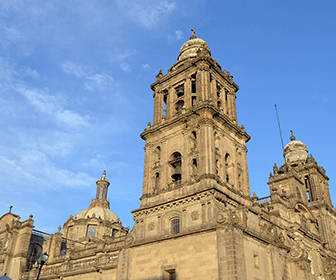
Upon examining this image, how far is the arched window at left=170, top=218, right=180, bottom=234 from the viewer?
3303 cm

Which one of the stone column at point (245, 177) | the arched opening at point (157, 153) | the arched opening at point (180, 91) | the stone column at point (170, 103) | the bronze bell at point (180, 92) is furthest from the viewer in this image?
the bronze bell at point (180, 92)

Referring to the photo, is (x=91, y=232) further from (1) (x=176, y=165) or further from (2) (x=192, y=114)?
(2) (x=192, y=114)

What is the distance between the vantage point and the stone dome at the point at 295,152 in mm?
65938

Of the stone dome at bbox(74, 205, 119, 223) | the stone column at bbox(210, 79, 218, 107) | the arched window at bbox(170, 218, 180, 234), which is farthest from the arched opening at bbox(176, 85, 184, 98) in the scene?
the stone dome at bbox(74, 205, 119, 223)

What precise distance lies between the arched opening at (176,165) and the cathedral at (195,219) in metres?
0.10

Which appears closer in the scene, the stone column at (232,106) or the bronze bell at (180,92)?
the stone column at (232,106)

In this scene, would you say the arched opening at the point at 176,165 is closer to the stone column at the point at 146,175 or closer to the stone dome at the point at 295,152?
the stone column at the point at 146,175

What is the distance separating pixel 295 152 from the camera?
66688 millimetres

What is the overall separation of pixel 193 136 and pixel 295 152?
1404 inches

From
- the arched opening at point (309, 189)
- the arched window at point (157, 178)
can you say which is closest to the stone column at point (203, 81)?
the arched window at point (157, 178)

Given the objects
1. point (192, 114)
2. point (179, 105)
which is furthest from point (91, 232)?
point (192, 114)

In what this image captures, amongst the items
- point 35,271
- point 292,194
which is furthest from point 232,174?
point 35,271

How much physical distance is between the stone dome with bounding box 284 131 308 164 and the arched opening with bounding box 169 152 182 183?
34.9 m

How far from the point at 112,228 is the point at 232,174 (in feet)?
116
